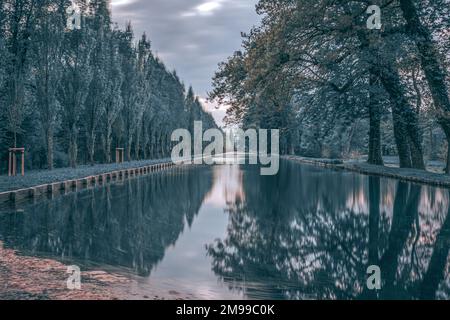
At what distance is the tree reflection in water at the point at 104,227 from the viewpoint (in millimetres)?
7918

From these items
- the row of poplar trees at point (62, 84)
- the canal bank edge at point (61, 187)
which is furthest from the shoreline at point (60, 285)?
the row of poplar trees at point (62, 84)

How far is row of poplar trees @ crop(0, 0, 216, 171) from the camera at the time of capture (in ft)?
83.2

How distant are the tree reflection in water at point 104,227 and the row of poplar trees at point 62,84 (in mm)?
9736

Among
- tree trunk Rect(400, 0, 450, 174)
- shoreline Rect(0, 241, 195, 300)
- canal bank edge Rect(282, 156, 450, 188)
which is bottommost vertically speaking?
shoreline Rect(0, 241, 195, 300)

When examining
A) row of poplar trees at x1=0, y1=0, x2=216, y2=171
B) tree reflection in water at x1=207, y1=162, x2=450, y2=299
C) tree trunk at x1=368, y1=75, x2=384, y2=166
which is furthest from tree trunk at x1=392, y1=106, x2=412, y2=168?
row of poplar trees at x1=0, y1=0, x2=216, y2=171

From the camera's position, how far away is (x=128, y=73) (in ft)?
141

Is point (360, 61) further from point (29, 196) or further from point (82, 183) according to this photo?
point (29, 196)

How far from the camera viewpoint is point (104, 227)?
35.1 feet

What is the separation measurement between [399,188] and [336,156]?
37814 mm

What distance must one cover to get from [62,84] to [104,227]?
21.0 m

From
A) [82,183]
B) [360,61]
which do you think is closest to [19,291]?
[82,183]

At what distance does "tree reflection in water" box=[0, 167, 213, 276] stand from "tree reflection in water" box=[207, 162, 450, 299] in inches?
54.4

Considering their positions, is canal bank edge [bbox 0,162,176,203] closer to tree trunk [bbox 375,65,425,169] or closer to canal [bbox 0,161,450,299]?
canal [bbox 0,161,450,299]
